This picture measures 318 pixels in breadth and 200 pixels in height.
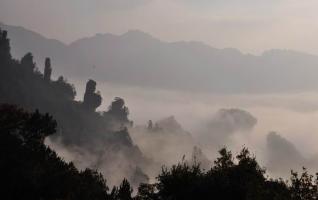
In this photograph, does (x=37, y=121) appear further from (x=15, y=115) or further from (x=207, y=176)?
(x=207, y=176)

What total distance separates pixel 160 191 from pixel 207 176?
6.48m

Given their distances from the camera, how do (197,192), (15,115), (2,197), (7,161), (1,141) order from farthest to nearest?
(15,115) < (1,141) < (7,161) < (2,197) < (197,192)

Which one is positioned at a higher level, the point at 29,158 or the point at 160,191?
the point at 29,158

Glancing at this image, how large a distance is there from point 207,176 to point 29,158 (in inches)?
1595

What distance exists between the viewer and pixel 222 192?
59.9 metres

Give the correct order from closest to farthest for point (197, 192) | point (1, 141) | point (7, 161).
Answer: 1. point (197, 192)
2. point (7, 161)
3. point (1, 141)

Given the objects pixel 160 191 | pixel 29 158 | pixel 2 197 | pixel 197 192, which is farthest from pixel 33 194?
pixel 197 192

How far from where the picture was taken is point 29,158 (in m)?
88.9

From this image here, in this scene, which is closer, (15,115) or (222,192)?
(222,192)

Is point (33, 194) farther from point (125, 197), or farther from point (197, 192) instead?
point (197, 192)

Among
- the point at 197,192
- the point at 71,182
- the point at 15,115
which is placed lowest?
the point at 197,192

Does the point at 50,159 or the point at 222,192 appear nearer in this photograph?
the point at 222,192

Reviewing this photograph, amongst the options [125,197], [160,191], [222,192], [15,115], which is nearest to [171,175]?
[160,191]

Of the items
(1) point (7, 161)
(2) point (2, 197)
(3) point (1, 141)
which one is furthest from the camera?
(3) point (1, 141)
